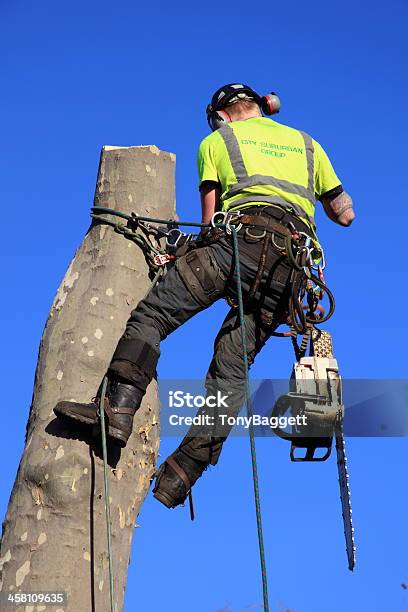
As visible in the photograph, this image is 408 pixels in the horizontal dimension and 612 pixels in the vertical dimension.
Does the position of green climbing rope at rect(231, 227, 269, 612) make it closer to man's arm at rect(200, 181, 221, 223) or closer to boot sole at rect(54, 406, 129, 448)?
man's arm at rect(200, 181, 221, 223)

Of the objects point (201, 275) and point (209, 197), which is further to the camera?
point (209, 197)

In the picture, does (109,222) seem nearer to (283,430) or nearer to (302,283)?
(302,283)

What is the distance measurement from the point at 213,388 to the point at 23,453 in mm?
1119

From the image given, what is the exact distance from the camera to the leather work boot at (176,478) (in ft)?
16.9

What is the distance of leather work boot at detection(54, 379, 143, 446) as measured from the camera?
4.65 m

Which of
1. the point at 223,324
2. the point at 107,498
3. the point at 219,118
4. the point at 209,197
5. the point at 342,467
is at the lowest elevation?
the point at 107,498

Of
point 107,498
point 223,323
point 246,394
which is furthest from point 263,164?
point 107,498

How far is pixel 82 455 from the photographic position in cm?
468

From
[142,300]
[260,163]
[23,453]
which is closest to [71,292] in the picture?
[142,300]

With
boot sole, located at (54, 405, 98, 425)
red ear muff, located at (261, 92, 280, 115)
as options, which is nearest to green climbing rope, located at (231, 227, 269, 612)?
boot sole, located at (54, 405, 98, 425)

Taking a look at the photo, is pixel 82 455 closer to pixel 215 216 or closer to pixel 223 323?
pixel 223 323

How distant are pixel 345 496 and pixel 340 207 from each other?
1616 millimetres

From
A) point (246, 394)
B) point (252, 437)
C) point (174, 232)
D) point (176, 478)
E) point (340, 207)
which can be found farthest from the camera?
point (340, 207)

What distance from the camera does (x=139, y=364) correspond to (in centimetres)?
486
